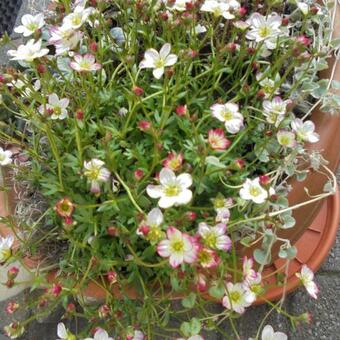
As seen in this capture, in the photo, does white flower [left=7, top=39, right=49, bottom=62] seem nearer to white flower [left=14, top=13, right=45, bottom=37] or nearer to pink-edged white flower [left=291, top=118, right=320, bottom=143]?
white flower [left=14, top=13, right=45, bottom=37]

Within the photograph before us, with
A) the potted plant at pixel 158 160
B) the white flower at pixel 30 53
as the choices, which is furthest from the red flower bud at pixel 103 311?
the white flower at pixel 30 53

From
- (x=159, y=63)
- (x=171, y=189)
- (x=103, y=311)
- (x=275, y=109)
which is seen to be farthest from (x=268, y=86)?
(x=103, y=311)

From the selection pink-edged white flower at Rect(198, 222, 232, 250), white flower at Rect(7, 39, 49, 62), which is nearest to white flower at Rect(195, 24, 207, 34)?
white flower at Rect(7, 39, 49, 62)

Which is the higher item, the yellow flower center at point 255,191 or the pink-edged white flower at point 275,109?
the pink-edged white flower at point 275,109

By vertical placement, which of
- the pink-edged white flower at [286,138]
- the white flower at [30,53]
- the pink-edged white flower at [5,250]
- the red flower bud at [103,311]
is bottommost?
the red flower bud at [103,311]

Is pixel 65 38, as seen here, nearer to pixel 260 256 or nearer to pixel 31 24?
pixel 31 24

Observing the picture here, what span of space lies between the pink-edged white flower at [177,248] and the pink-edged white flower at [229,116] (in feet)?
0.60

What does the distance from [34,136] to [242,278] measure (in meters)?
0.37

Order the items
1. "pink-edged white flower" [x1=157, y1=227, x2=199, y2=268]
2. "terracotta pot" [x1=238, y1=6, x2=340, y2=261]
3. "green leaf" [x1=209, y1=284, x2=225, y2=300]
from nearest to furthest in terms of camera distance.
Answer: "pink-edged white flower" [x1=157, y1=227, x2=199, y2=268] < "green leaf" [x1=209, y1=284, x2=225, y2=300] < "terracotta pot" [x1=238, y1=6, x2=340, y2=261]

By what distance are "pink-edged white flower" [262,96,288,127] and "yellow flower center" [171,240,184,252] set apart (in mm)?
266

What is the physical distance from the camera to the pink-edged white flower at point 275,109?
84cm

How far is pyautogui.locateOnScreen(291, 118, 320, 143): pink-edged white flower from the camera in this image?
836 millimetres

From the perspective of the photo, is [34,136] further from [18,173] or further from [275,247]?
[275,247]

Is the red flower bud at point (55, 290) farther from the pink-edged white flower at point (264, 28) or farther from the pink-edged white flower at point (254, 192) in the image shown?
the pink-edged white flower at point (264, 28)
